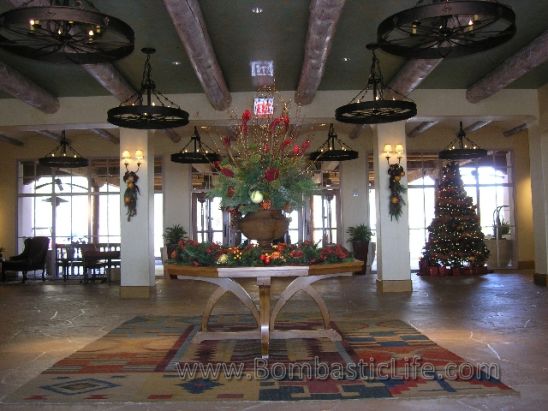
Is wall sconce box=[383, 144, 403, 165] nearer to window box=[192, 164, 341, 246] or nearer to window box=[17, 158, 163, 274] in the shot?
window box=[192, 164, 341, 246]

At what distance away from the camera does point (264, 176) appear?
5398 millimetres

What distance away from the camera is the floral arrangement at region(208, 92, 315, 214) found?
5.45 meters

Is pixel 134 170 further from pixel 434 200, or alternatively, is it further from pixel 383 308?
pixel 434 200

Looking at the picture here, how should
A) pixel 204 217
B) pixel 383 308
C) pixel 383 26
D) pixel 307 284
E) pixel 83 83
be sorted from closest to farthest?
pixel 383 26
pixel 307 284
pixel 383 308
pixel 83 83
pixel 204 217

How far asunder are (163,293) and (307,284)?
6.18 metres

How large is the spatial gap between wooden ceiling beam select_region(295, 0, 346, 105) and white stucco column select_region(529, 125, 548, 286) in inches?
169

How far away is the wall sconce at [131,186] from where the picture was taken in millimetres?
10709

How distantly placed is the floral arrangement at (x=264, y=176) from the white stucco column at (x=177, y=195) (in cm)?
1088

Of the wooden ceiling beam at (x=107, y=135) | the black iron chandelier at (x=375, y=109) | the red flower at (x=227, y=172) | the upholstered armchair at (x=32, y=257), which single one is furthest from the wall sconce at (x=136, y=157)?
the red flower at (x=227, y=172)

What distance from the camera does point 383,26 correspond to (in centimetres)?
525

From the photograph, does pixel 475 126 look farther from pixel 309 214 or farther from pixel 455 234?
pixel 309 214

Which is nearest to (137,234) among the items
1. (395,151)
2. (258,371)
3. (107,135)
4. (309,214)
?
(395,151)

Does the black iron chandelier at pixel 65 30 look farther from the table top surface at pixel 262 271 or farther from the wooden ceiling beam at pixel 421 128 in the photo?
the wooden ceiling beam at pixel 421 128

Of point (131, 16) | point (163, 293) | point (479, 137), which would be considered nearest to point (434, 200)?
point (479, 137)
